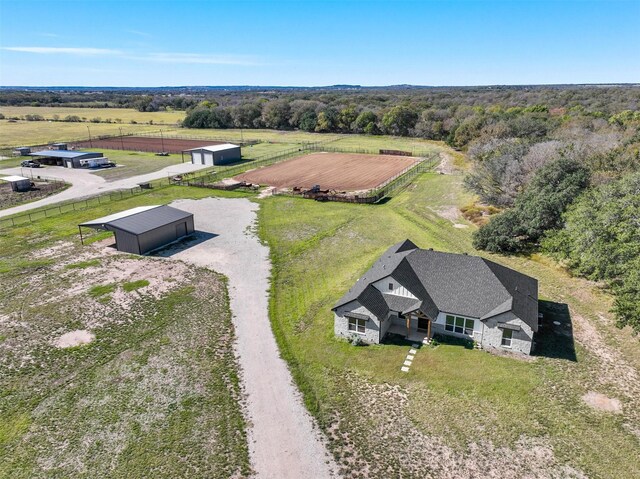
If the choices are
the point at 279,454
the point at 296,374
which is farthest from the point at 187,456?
the point at 296,374

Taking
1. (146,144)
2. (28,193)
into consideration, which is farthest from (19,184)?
(146,144)

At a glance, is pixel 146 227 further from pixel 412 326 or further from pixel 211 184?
pixel 412 326

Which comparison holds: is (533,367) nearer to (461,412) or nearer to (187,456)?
(461,412)

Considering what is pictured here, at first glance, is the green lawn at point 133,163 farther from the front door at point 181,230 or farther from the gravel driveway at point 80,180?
the front door at point 181,230

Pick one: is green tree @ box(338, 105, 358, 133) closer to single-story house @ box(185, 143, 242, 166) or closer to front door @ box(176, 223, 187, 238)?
single-story house @ box(185, 143, 242, 166)

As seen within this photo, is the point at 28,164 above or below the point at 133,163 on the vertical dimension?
above

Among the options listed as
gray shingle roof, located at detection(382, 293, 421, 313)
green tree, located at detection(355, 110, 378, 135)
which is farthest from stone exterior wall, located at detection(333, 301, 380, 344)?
green tree, located at detection(355, 110, 378, 135)

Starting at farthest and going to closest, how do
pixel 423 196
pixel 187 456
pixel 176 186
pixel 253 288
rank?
pixel 176 186
pixel 423 196
pixel 253 288
pixel 187 456
